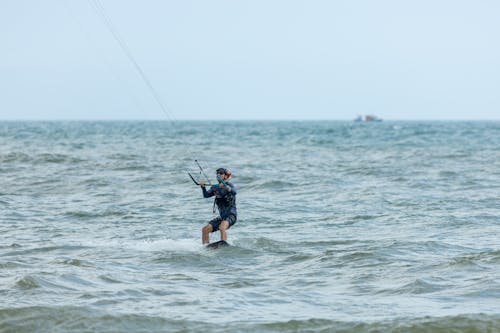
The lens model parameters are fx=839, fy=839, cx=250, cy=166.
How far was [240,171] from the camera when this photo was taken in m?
32.0

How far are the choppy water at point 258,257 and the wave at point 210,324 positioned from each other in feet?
0.07

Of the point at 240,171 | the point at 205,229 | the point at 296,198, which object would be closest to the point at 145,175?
the point at 240,171

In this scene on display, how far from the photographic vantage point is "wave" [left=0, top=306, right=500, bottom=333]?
29.1ft

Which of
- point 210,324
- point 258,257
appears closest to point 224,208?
point 258,257

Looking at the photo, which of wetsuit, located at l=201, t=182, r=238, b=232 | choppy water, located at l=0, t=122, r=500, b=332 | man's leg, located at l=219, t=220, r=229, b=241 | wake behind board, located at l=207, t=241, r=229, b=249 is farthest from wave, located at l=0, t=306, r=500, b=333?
wetsuit, located at l=201, t=182, r=238, b=232

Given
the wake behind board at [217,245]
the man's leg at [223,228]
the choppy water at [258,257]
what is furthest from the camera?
the man's leg at [223,228]

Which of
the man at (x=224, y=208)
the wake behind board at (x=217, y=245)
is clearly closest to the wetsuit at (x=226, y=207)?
the man at (x=224, y=208)

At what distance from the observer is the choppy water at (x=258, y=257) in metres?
Result: 9.32

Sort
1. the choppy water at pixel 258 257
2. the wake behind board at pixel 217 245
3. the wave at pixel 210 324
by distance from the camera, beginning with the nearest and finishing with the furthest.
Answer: the wave at pixel 210 324
the choppy water at pixel 258 257
the wake behind board at pixel 217 245

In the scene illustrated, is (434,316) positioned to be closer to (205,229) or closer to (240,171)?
(205,229)

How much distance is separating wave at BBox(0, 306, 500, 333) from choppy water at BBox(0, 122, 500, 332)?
0.07ft

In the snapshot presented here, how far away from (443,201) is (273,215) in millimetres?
4838

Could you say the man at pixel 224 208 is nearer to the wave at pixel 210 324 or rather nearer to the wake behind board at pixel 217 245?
the wake behind board at pixel 217 245

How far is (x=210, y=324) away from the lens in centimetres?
905
